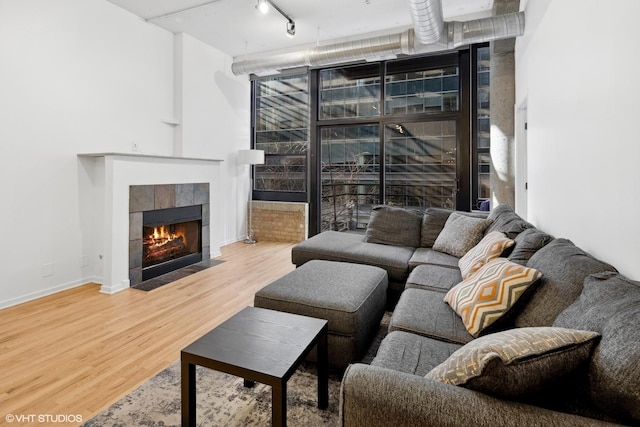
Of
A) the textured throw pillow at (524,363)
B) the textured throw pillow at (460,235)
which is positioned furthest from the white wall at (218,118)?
the textured throw pillow at (524,363)

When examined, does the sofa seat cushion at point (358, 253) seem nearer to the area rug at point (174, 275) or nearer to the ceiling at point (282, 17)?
the area rug at point (174, 275)

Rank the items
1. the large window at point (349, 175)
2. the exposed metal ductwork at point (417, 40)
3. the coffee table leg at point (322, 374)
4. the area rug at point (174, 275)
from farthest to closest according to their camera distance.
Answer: the large window at point (349, 175), the area rug at point (174, 275), the exposed metal ductwork at point (417, 40), the coffee table leg at point (322, 374)

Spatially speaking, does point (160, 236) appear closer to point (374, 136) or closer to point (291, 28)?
point (291, 28)

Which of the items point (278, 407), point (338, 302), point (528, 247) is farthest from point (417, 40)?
point (278, 407)

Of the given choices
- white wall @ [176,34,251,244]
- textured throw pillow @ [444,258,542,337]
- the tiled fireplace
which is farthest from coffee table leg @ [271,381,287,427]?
white wall @ [176,34,251,244]

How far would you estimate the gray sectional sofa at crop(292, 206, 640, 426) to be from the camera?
2.76 ft

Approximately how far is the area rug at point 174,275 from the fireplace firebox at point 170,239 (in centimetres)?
8

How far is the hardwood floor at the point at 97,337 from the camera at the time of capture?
6.08ft

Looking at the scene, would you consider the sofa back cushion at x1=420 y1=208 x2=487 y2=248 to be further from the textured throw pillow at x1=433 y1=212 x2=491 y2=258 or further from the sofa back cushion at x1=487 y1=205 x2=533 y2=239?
the sofa back cushion at x1=487 y1=205 x2=533 y2=239

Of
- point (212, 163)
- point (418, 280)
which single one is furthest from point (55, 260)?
point (418, 280)

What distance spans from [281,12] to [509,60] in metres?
2.95

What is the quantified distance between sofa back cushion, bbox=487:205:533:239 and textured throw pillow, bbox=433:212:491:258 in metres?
0.10

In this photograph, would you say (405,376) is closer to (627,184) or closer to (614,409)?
(614,409)

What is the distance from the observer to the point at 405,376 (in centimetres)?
97
